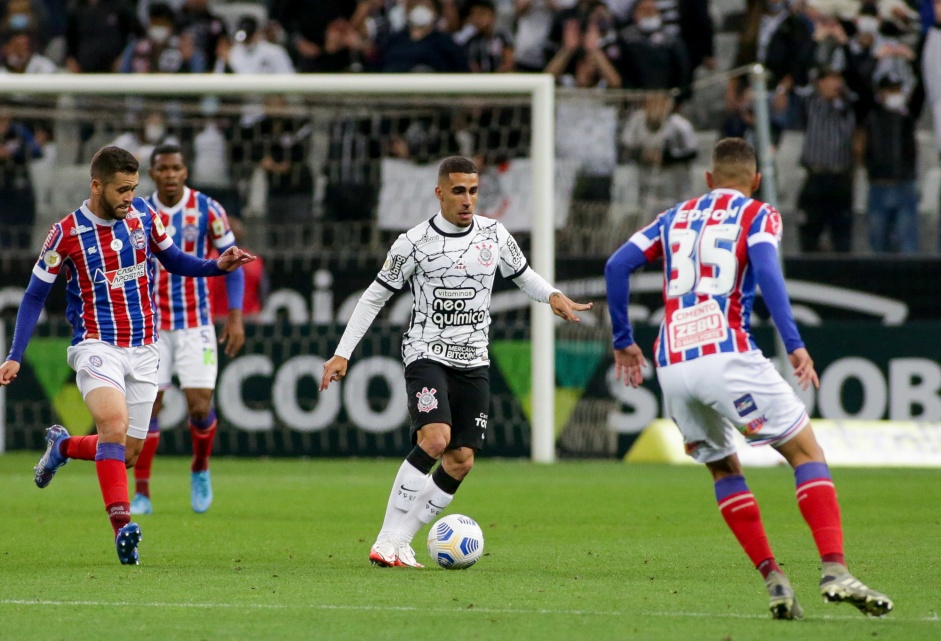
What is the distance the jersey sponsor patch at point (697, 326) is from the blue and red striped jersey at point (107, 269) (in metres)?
3.22

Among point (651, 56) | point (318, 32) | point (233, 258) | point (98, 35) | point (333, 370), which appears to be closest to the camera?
point (333, 370)

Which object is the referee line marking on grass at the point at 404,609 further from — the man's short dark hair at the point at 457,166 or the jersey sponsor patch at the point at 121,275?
the man's short dark hair at the point at 457,166

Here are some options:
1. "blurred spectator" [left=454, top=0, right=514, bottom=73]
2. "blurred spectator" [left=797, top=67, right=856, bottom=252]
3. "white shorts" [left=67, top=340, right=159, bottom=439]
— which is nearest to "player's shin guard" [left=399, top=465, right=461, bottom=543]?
"white shorts" [left=67, top=340, right=159, bottom=439]

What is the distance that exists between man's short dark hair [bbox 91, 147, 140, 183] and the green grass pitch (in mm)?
1983

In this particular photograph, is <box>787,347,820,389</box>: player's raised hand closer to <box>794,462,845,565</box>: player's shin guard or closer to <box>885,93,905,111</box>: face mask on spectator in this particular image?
<box>794,462,845,565</box>: player's shin guard

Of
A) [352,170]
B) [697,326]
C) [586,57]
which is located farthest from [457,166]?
[586,57]

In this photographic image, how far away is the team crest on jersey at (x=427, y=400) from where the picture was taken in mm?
7621

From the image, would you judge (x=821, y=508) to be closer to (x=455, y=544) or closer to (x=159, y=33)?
(x=455, y=544)

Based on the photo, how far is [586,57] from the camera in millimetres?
17812

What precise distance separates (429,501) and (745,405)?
233 cm

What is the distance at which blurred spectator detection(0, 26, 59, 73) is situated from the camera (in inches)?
714

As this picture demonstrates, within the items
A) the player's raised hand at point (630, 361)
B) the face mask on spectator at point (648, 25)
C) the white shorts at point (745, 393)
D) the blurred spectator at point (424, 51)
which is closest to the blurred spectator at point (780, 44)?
the face mask on spectator at point (648, 25)

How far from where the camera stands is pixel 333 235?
16703 mm

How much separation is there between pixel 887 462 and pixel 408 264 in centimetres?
831
